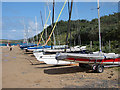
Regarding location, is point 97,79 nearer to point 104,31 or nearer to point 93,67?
point 93,67

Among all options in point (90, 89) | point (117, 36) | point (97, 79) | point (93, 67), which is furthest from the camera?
point (117, 36)

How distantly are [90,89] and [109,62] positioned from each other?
3.77 m

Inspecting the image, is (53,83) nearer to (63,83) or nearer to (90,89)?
(63,83)

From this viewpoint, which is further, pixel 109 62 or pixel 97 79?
pixel 109 62

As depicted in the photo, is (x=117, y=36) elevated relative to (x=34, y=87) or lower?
elevated

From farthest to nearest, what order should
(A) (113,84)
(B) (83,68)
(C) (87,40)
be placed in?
1. (C) (87,40)
2. (B) (83,68)
3. (A) (113,84)

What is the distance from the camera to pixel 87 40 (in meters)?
29.3

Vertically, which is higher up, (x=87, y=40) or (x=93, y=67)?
(x=87, y=40)

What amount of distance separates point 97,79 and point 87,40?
874 inches

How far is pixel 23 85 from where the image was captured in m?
6.77

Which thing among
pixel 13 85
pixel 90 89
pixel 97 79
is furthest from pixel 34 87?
pixel 97 79

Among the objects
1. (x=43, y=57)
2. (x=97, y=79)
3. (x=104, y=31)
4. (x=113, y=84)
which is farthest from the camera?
(x=104, y=31)

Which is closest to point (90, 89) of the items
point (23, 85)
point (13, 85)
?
point (23, 85)

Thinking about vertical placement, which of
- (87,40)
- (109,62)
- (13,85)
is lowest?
(13,85)
